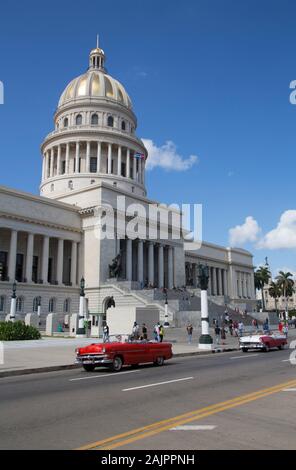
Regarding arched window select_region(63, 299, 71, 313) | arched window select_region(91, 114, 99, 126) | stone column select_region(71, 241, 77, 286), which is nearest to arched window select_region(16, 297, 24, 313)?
arched window select_region(63, 299, 71, 313)

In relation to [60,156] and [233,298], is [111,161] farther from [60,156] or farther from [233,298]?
[233,298]

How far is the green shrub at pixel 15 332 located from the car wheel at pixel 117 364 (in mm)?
16450

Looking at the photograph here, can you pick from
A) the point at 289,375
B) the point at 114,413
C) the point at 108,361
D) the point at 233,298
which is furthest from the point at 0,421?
the point at 233,298

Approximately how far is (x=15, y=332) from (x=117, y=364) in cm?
1708

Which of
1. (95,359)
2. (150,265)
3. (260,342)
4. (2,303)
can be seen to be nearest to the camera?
(95,359)

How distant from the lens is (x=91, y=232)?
63438 mm

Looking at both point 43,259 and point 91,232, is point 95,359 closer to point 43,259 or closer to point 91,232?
point 43,259

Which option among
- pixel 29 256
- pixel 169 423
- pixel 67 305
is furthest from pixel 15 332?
pixel 67 305

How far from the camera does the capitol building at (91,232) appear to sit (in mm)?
56844

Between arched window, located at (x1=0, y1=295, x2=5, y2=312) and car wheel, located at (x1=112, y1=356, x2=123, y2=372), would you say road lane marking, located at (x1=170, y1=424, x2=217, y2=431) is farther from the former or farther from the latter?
arched window, located at (x1=0, y1=295, x2=5, y2=312)

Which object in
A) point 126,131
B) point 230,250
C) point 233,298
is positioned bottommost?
point 233,298

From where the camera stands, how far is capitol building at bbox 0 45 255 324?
2238 inches
